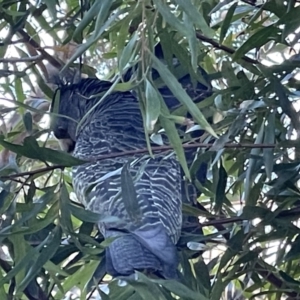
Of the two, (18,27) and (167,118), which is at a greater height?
(18,27)

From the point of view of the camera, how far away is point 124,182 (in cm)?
81

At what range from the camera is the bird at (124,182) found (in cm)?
81

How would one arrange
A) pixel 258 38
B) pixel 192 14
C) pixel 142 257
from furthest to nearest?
pixel 258 38, pixel 142 257, pixel 192 14

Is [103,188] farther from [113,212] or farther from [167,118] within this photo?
[167,118]

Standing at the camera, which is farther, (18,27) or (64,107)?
Answer: (64,107)

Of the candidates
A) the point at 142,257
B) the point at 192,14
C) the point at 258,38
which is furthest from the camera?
the point at 258,38

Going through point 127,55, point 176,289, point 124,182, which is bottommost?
point 176,289

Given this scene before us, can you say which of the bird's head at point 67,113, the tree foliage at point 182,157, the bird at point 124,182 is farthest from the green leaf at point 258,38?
the bird's head at point 67,113

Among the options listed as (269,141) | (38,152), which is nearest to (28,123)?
(38,152)

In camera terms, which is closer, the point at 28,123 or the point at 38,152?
the point at 38,152

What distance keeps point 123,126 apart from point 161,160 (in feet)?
0.55

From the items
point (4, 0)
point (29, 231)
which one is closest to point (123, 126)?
point (4, 0)

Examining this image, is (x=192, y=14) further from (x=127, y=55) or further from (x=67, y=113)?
(x=67, y=113)

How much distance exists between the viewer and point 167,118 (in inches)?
28.1
